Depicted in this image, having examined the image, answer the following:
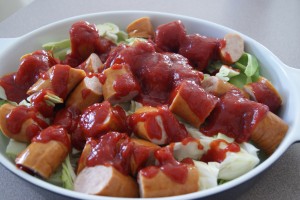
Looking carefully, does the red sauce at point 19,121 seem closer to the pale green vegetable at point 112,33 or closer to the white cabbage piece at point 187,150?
the white cabbage piece at point 187,150

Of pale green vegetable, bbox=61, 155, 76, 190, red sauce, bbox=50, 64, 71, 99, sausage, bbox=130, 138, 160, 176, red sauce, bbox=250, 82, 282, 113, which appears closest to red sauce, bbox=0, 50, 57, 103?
red sauce, bbox=50, 64, 71, 99

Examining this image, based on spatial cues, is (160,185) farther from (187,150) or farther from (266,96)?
(266,96)

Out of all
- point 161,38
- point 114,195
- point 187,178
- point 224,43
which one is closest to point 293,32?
point 224,43

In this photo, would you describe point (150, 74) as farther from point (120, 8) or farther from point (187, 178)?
point (120, 8)

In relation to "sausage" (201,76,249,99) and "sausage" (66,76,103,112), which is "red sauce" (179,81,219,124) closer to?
"sausage" (201,76,249,99)

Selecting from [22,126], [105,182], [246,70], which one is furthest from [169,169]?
[246,70]

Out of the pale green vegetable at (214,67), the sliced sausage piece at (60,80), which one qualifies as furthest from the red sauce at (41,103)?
the pale green vegetable at (214,67)
